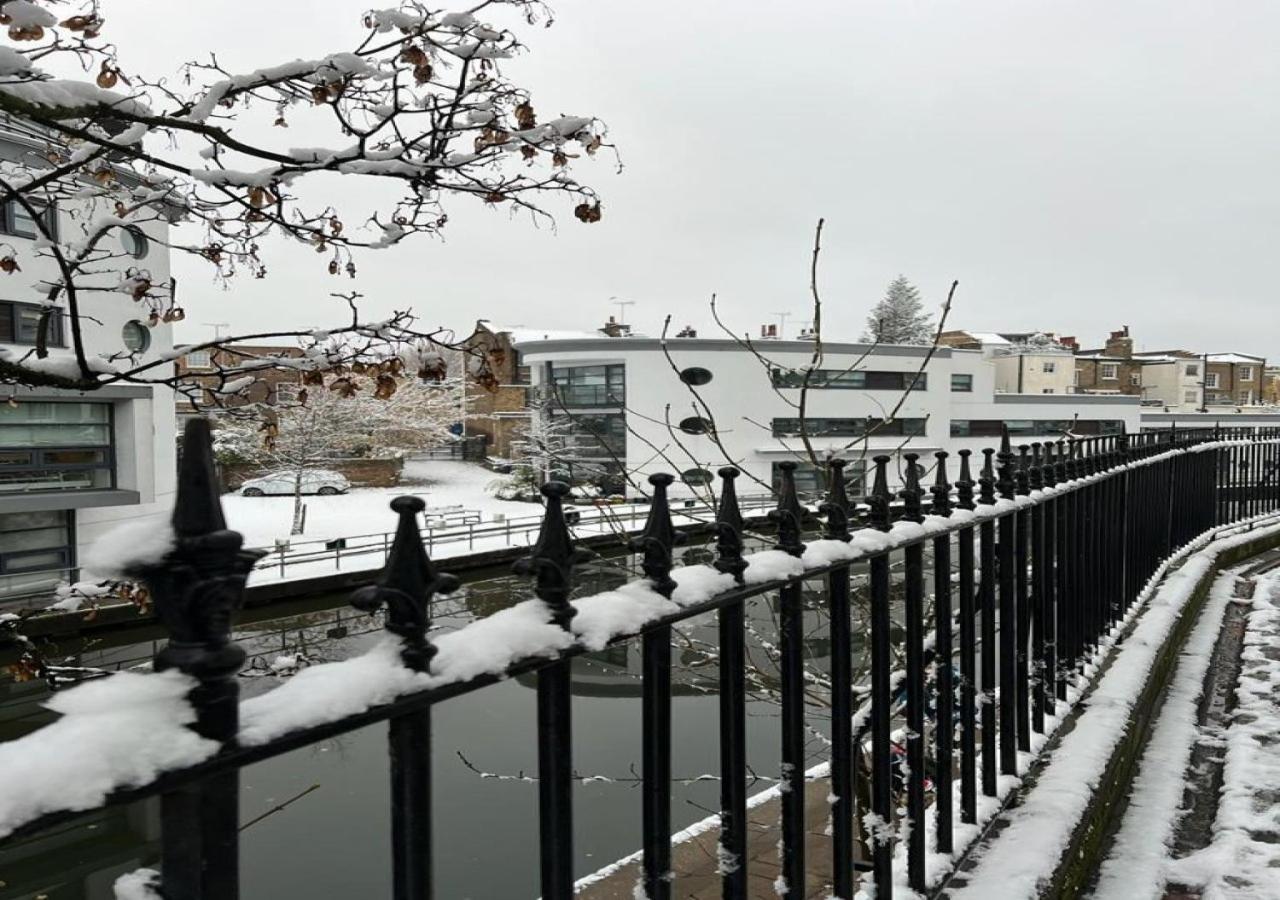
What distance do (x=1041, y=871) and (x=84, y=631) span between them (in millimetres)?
17647

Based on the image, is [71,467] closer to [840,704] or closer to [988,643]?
[988,643]

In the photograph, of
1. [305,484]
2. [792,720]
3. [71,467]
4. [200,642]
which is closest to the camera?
[200,642]

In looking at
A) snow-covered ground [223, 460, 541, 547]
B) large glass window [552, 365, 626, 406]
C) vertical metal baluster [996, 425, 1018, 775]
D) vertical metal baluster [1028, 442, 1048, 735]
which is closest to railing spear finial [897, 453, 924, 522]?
vertical metal baluster [996, 425, 1018, 775]

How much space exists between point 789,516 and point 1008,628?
1493 millimetres

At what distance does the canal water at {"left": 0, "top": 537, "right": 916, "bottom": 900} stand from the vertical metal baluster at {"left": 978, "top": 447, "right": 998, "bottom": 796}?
11.6 ft

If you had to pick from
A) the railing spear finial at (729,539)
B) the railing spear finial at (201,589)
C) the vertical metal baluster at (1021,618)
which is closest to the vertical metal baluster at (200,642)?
the railing spear finial at (201,589)

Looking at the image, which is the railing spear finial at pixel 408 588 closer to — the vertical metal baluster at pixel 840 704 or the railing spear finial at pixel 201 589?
the railing spear finial at pixel 201 589

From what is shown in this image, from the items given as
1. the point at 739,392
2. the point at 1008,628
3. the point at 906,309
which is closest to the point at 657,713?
the point at 1008,628

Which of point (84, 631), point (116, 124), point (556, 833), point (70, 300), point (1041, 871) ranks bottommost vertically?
point (84, 631)

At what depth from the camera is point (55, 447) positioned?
18.6m

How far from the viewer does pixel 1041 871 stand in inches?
84.1

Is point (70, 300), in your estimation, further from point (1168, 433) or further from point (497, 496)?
point (497, 496)

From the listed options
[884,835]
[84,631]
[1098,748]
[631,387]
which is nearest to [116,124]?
[884,835]

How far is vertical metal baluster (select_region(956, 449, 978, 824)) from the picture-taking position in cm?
240
